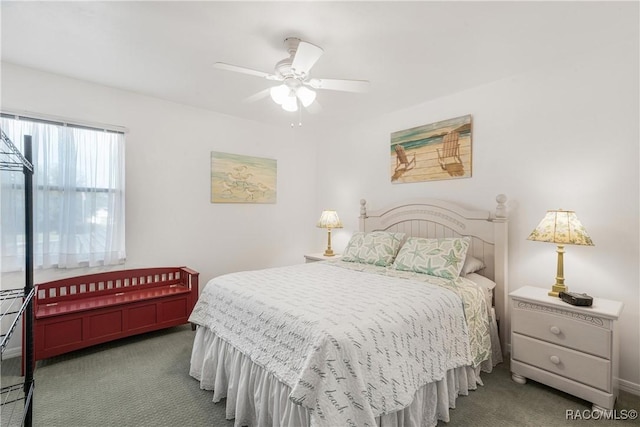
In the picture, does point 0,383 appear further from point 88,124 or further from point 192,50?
point 192,50

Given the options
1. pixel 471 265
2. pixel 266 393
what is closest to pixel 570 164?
→ pixel 471 265

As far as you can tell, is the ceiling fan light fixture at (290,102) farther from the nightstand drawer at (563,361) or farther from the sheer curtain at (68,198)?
the nightstand drawer at (563,361)

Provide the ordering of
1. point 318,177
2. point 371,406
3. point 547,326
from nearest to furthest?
point 371,406 < point 547,326 < point 318,177

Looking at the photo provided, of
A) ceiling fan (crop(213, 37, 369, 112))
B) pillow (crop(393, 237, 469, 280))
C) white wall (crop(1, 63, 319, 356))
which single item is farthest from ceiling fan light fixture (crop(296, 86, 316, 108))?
white wall (crop(1, 63, 319, 356))

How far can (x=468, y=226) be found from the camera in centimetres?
297

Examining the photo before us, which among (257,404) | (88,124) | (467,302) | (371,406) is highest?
(88,124)

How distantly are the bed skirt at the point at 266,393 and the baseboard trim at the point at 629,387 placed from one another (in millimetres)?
1003

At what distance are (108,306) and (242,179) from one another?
206 cm

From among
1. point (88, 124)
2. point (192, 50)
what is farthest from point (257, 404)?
point (88, 124)

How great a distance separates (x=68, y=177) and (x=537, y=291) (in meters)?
4.14

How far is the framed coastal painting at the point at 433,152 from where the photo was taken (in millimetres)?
3131

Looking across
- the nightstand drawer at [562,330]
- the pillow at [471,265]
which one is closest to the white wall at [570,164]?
the pillow at [471,265]

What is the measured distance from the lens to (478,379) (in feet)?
7.33

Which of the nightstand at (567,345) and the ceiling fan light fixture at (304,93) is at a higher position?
the ceiling fan light fixture at (304,93)
